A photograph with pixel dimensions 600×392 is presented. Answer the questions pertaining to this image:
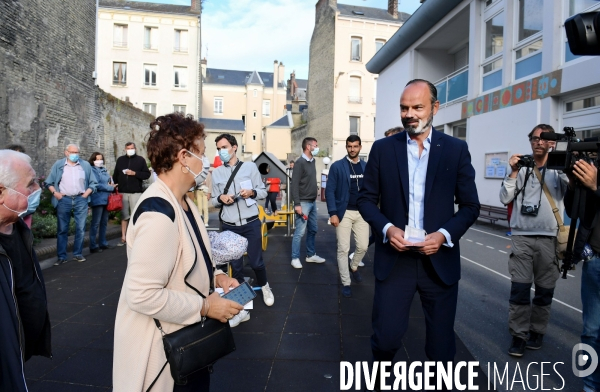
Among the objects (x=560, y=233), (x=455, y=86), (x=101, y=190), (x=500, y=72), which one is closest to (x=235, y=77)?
(x=455, y=86)

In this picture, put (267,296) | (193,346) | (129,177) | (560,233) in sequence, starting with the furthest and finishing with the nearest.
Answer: (129,177)
(267,296)
(560,233)
(193,346)

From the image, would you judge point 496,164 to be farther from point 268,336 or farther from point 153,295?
point 153,295

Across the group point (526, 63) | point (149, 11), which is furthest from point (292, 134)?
point (526, 63)

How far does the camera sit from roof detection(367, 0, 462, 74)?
15.0 metres

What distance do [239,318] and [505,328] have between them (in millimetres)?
2942

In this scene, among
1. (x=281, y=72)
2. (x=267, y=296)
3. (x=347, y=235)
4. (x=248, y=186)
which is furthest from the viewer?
(x=281, y=72)

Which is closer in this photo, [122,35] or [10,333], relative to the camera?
[10,333]

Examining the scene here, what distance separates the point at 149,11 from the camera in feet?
126

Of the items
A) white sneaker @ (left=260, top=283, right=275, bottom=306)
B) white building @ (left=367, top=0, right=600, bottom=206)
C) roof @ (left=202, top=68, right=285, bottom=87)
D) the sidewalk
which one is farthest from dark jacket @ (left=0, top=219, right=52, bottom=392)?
roof @ (left=202, top=68, right=285, bottom=87)

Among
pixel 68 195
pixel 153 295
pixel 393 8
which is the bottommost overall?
pixel 153 295

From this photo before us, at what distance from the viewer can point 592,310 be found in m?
2.97

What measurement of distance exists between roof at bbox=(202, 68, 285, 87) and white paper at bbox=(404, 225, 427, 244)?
59359 millimetres

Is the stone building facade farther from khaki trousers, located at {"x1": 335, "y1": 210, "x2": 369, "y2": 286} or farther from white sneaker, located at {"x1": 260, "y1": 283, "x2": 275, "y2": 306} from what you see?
white sneaker, located at {"x1": 260, "y1": 283, "x2": 275, "y2": 306}

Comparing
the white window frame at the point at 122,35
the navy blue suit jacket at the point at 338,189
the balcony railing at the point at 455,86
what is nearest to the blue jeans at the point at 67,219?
the navy blue suit jacket at the point at 338,189
